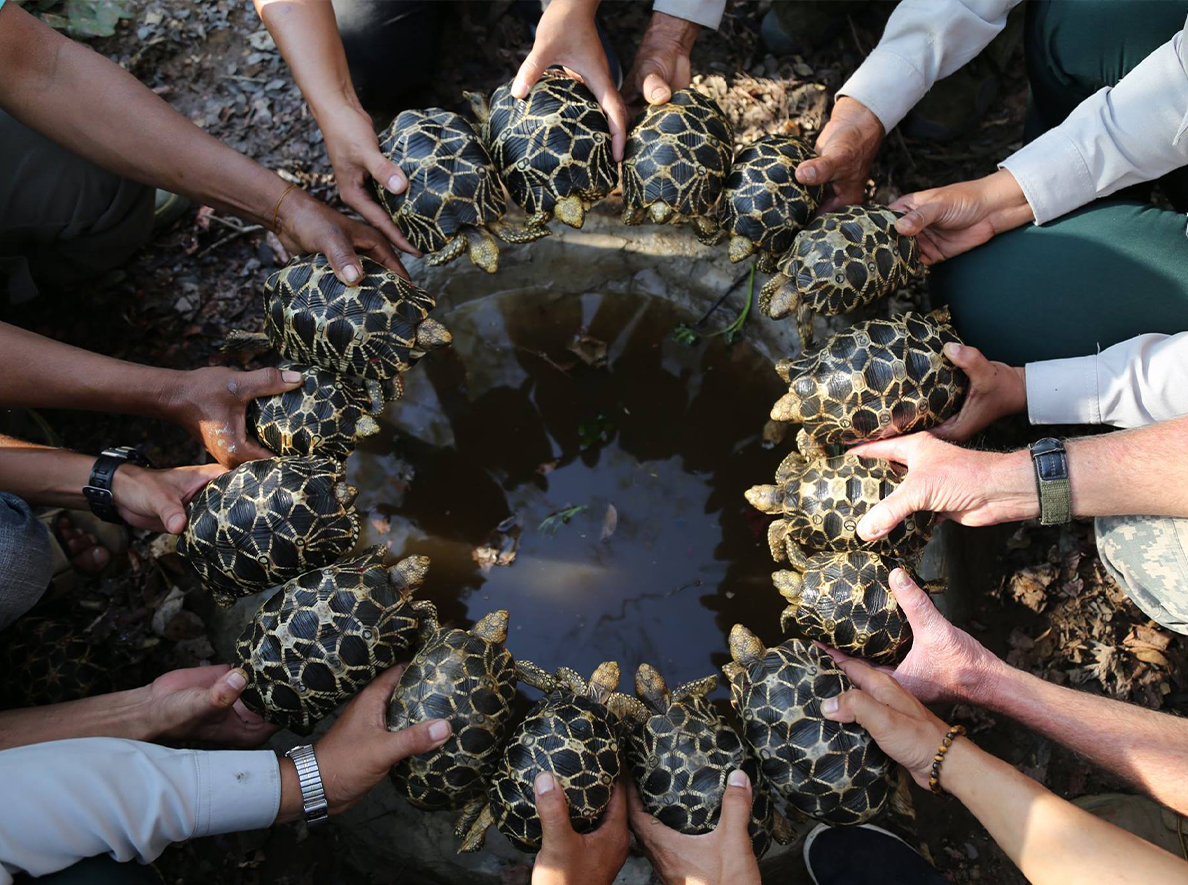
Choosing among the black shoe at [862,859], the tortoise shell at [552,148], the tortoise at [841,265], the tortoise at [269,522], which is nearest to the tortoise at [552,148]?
the tortoise shell at [552,148]

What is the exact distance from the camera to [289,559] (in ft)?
8.25

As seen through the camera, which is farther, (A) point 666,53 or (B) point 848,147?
(A) point 666,53

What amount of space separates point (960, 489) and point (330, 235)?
2271 mm

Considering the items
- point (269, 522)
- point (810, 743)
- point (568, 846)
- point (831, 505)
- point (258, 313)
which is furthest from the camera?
point (258, 313)

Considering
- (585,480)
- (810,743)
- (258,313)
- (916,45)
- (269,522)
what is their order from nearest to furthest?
(810,743) < (269,522) < (916,45) < (585,480) < (258,313)

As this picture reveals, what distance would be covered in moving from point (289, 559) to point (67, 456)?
1.01m

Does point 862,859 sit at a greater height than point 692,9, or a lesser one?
lesser

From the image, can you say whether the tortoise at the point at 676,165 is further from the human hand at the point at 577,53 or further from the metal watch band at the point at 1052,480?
the metal watch band at the point at 1052,480

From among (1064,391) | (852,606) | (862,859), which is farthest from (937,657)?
(1064,391)

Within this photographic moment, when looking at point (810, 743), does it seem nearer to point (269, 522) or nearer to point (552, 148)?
point (269, 522)

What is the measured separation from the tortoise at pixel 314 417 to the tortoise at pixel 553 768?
112 centimetres

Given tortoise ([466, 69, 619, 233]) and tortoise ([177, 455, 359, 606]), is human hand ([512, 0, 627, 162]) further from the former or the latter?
tortoise ([177, 455, 359, 606])

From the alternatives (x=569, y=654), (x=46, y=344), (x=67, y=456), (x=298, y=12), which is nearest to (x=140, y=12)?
(x=298, y=12)

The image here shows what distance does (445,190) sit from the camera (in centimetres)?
272
